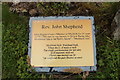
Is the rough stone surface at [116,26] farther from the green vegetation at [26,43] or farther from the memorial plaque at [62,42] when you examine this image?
the memorial plaque at [62,42]

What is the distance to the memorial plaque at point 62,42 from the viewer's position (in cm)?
377

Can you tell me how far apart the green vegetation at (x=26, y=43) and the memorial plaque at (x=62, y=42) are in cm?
20

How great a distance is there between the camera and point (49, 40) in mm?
3861

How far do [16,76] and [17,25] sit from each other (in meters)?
1.00

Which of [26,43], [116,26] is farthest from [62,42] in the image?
[116,26]

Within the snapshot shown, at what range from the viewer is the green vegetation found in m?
3.80

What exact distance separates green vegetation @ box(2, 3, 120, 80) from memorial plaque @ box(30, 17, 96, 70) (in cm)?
20

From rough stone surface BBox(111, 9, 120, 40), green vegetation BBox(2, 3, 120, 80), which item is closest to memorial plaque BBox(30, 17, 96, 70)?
green vegetation BBox(2, 3, 120, 80)

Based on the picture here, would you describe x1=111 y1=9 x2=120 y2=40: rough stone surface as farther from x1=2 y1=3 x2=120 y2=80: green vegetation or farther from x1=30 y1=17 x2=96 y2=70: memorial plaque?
x1=30 y1=17 x2=96 y2=70: memorial plaque

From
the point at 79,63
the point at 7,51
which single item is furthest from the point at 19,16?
the point at 79,63

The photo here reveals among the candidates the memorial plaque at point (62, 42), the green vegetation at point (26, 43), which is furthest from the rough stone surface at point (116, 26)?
the memorial plaque at point (62, 42)

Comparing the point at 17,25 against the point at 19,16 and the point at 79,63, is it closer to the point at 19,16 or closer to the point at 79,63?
the point at 19,16

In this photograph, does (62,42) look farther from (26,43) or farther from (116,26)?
(116,26)

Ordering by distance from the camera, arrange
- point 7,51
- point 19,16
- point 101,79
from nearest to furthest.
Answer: point 101,79 → point 7,51 → point 19,16
